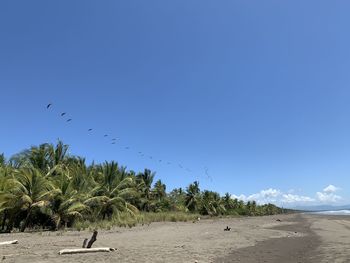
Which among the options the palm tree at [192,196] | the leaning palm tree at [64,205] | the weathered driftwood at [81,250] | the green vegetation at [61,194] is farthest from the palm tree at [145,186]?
the weathered driftwood at [81,250]

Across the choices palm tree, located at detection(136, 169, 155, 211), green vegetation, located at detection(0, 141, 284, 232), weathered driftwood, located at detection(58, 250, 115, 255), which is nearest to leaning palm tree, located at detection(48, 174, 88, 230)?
green vegetation, located at detection(0, 141, 284, 232)

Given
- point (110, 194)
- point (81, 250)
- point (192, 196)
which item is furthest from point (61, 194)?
point (192, 196)

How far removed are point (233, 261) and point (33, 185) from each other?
18.8 m

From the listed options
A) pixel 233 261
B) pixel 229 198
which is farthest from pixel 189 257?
pixel 229 198

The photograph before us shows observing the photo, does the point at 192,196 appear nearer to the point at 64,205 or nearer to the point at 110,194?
the point at 110,194

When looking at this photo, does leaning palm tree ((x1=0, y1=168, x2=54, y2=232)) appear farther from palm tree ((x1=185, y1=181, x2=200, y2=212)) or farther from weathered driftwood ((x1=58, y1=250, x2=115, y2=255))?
palm tree ((x1=185, y1=181, x2=200, y2=212))

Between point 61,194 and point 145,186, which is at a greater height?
point 145,186

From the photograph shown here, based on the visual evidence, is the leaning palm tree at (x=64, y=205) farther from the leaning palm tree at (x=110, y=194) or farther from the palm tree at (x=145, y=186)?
the palm tree at (x=145, y=186)

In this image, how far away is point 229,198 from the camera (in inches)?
4311

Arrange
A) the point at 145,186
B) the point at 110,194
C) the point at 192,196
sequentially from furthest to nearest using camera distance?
1. the point at 192,196
2. the point at 145,186
3. the point at 110,194

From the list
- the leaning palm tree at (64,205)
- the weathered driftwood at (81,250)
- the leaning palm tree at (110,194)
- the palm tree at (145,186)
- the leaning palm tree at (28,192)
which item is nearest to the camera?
the weathered driftwood at (81,250)

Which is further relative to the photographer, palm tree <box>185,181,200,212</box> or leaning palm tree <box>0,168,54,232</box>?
palm tree <box>185,181,200,212</box>

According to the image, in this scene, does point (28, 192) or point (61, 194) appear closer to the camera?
point (28, 192)

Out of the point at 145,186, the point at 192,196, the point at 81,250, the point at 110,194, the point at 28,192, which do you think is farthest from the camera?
the point at 192,196
